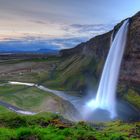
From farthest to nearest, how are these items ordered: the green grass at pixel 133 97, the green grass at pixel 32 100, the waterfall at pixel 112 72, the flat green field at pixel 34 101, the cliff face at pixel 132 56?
1. the cliff face at pixel 132 56
2. the waterfall at pixel 112 72
3. the green grass at pixel 133 97
4. the green grass at pixel 32 100
5. the flat green field at pixel 34 101

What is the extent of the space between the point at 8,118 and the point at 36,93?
244ft

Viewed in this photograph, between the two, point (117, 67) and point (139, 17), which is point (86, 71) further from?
point (139, 17)

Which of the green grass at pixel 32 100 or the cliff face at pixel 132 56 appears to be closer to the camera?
the green grass at pixel 32 100

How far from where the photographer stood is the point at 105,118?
246 ft

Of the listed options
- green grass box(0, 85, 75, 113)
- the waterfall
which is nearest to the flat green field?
green grass box(0, 85, 75, 113)

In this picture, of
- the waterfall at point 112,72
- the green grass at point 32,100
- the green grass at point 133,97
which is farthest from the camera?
the waterfall at point 112,72

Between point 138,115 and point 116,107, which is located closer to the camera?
point 138,115

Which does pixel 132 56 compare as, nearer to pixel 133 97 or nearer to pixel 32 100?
pixel 133 97

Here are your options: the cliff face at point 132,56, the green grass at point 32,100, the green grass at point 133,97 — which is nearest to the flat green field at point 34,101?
the green grass at point 32,100

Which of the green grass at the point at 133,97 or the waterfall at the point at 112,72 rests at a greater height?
the waterfall at the point at 112,72

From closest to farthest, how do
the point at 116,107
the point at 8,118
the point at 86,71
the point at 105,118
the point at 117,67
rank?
the point at 8,118 → the point at 105,118 → the point at 116,107 → the point at 117,67 → the point at 86,71

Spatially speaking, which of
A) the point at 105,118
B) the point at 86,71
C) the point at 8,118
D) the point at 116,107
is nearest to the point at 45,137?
the point at 8,118

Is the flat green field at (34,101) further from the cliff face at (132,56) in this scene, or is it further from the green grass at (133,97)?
the cliff face at (132,56)

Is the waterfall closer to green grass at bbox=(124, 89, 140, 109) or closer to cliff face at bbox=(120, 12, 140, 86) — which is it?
cliff face at bbox=(120, 12, 140, 86)
